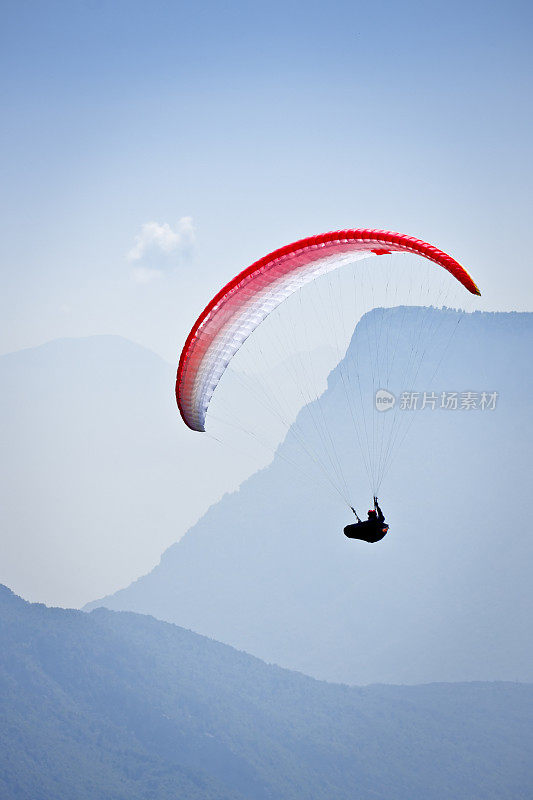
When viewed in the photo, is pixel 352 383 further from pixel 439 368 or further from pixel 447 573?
pixel 447 573

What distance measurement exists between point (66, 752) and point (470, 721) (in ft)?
157

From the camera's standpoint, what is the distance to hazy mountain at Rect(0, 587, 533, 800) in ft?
281

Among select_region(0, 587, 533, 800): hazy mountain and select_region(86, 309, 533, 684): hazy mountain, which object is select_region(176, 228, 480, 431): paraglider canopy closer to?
select_region(0, 587, 533, 800): hazy mountain

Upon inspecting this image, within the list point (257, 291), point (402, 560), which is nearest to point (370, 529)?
point (257, 291)

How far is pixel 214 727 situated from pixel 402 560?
45.5 meters

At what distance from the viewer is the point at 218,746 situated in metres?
92.9

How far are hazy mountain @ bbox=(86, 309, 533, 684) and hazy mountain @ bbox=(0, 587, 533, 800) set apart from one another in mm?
9947

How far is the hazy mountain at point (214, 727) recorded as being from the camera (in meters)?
85.8

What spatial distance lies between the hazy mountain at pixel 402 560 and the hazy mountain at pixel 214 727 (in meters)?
9.95

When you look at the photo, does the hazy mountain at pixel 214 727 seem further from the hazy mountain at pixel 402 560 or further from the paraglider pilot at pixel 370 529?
the paraglider pilot at pixel 370 529

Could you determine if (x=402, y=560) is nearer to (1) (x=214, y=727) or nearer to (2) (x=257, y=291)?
(1) (x=214, y=727)

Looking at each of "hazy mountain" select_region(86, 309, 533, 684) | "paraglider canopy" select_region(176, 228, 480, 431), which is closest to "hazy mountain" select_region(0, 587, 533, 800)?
"hazy mountain" select_region(86, 309, 533, 684)

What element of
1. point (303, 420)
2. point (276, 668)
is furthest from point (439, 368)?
point (276, 668)

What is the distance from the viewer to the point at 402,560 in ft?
426
